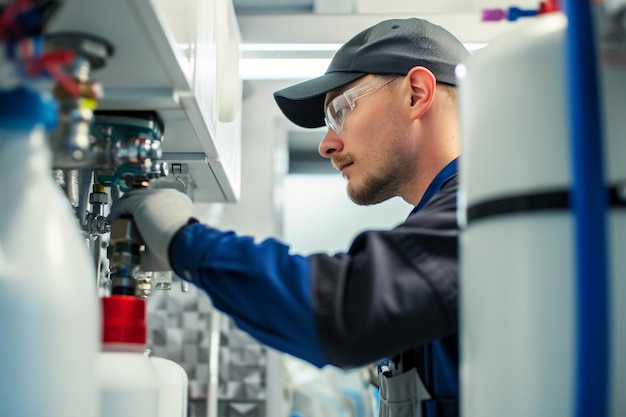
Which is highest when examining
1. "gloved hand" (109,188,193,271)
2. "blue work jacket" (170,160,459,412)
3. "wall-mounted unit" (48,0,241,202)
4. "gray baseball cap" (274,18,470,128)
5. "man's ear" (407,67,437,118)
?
"gray baseball cap" (274,18,470,128)

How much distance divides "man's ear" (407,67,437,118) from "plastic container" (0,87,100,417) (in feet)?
3.13

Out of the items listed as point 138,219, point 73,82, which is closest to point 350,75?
point 138,219

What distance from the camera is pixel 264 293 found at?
97 cm

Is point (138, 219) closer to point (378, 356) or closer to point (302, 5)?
point (378, 356)

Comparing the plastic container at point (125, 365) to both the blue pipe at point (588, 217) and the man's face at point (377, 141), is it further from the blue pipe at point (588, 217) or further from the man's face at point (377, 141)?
the man's face at point (377, 141)

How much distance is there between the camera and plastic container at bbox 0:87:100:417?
63 cm

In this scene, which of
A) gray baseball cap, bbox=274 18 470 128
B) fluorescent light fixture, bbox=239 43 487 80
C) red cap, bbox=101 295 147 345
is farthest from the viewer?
fluorescent light fixture, bbox=239 43 487 80

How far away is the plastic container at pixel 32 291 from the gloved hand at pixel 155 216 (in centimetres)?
33

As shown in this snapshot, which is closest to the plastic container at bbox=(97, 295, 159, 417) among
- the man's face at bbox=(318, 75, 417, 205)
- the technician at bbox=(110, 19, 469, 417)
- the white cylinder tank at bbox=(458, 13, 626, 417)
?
the technician at bbox=(110, 19, 469, 417)

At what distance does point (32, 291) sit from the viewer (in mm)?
633

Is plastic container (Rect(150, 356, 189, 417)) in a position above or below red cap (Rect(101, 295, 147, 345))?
below

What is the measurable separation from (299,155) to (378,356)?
241 cm

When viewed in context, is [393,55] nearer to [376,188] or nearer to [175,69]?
[376,188]

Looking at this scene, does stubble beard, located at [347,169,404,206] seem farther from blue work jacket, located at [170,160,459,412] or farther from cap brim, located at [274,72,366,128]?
blue work jacket, located at [170,160,459,412]
